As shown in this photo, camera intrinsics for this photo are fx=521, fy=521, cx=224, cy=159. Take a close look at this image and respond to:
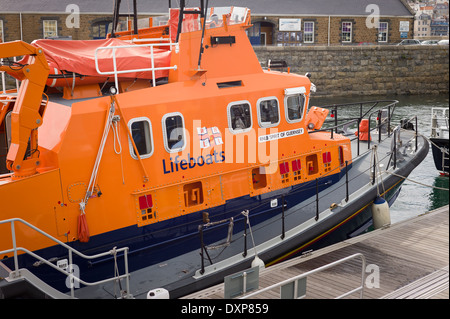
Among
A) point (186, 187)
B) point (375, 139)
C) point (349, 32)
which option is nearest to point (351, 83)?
point (349, 32)

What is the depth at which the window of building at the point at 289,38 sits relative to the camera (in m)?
39.3

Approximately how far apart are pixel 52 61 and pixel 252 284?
381 cm

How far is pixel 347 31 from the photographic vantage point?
4053cm

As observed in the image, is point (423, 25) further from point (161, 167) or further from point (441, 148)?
point (161, 167)

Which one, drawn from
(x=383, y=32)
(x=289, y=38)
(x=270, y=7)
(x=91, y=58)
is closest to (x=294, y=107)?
(x=91, y=58)

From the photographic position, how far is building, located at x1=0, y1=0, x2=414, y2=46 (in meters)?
34.4

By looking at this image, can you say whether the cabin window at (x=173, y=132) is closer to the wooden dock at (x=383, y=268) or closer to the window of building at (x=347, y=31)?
the wooden dock at (x=383, y=268)

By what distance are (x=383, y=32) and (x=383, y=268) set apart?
124 feet

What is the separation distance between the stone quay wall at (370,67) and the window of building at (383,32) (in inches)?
244

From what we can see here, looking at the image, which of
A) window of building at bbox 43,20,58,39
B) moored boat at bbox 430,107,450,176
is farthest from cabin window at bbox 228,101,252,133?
window of building at bbox 43,20,58,39

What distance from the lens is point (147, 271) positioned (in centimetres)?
700

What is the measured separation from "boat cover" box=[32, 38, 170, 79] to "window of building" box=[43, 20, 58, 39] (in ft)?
97.4

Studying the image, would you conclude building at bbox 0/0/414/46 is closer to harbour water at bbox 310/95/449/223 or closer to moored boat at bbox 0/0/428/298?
harbour water at bbox 310/95/449/223
